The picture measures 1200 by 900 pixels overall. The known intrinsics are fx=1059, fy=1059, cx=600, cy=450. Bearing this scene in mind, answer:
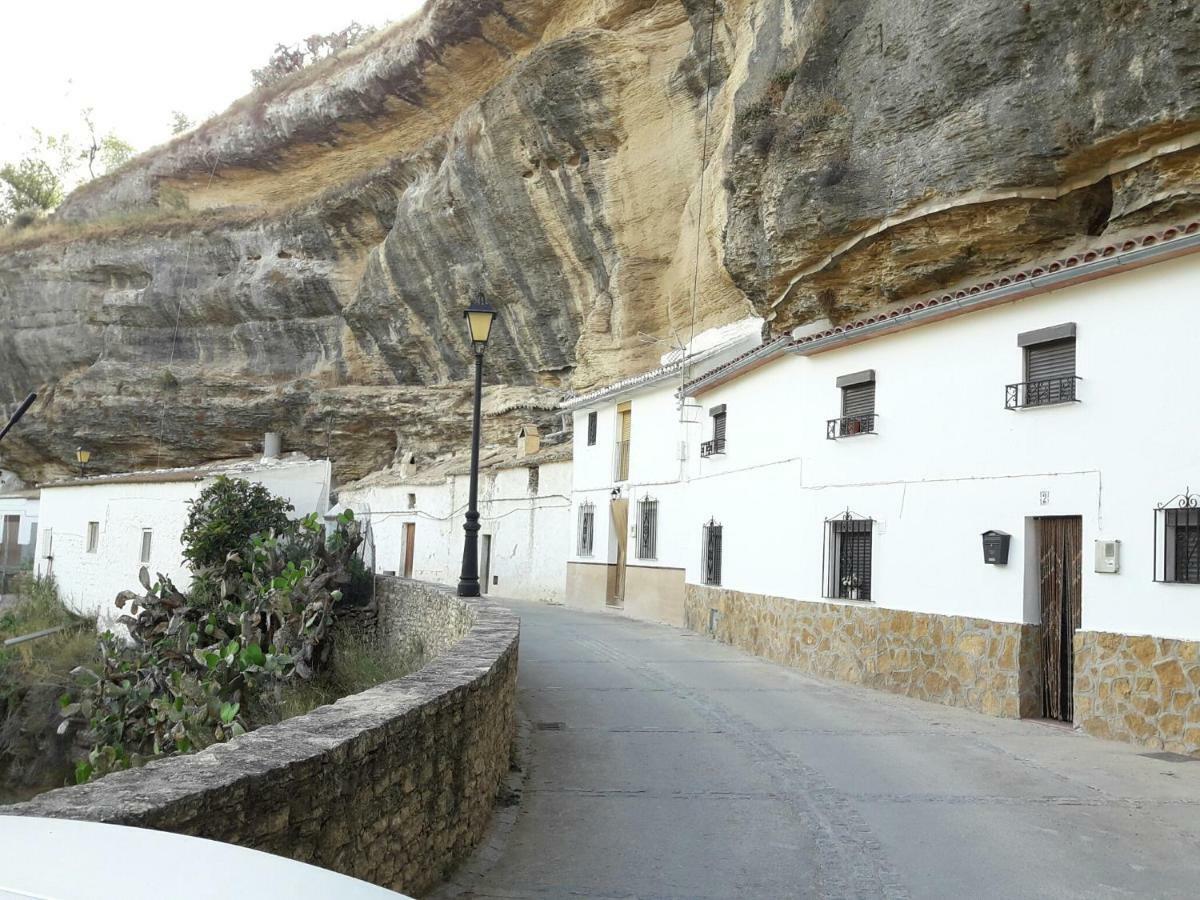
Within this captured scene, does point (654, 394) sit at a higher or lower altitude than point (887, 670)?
higher

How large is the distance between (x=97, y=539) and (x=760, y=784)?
69.5 feet

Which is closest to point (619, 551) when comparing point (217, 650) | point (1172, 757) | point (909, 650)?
point (217, 650)

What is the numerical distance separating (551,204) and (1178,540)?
20.4m

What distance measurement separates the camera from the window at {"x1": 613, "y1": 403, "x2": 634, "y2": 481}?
2319cm

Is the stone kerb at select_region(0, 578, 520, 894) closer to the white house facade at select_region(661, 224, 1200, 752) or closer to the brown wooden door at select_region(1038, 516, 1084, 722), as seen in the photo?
the white house facade at select_region(661, 224, 1200, 752)


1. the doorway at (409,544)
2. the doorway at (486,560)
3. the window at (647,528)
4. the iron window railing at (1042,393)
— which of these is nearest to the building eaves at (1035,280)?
the iron window railing at (1042,393)

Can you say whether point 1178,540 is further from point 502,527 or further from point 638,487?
point 502,527

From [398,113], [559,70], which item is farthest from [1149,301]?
[398,113]

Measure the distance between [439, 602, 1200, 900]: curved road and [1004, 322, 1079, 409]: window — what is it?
10.2 ft

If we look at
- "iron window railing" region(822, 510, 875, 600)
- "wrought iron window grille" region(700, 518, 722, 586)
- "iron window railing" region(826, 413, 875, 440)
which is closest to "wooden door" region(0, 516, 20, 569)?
"wrought iron window grille" region(700, 518, 722, 586)

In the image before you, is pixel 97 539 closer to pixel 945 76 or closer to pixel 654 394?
pixel 654 394

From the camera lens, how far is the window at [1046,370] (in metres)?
10.1

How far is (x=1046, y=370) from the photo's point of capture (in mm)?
10367

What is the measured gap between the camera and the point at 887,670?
1190 centimetres
